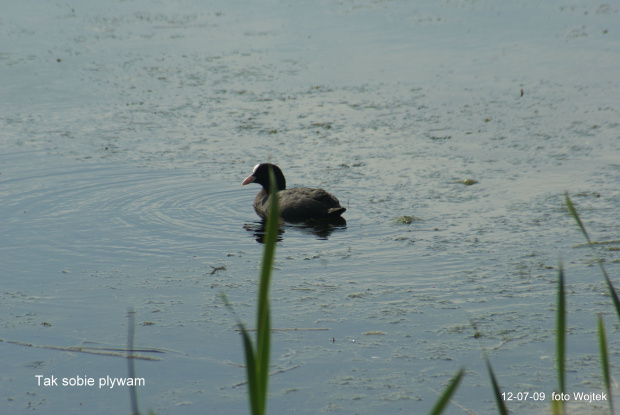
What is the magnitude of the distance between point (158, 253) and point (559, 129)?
6.31 meters

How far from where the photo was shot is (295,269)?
7.03 metres

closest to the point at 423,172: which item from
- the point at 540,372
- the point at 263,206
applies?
the point at 263,206

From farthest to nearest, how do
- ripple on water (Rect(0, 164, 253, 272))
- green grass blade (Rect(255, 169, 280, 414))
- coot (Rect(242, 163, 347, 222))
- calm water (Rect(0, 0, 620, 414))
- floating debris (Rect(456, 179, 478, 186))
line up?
1. floating debris (Rect(456, 179, 478, 186))
2. coot (Rect(242, 163, 347, 222))
3. ripple on water (Rect(0, 164, 253, 272))
4. calm water (Rect(0, 0, 620, 414))
5. green grass blade (Rect(255, 169, 280, 414))

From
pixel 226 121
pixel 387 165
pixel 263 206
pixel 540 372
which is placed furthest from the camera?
pixel 226 121

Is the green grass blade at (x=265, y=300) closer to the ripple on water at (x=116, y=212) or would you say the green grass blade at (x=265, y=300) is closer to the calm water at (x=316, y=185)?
the calm water at (x=316, y=185)

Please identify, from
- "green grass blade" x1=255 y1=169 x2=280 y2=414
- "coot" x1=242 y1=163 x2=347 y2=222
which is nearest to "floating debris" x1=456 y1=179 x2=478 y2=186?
"coot" x1=242 y1=163 x2=347 y2=222

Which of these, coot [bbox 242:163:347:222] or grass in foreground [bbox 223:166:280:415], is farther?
coot [bbox 242:163:347:222]

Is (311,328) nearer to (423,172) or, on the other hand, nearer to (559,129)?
(423,172)

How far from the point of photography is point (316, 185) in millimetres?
9688

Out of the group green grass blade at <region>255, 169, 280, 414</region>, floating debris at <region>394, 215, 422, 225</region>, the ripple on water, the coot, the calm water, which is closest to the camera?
green grass blade at <region>255, 169, 280, 414</region>

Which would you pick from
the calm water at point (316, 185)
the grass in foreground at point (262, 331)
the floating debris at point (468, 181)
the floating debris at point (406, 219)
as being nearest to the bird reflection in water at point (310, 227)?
the calm water at point (316, 185)

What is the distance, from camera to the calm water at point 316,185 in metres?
5.07

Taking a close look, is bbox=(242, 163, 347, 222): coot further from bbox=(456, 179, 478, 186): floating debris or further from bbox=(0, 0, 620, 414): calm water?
bbox=(456, 179, 478, 186): floating debris

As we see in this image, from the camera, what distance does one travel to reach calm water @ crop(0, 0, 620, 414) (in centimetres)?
507
